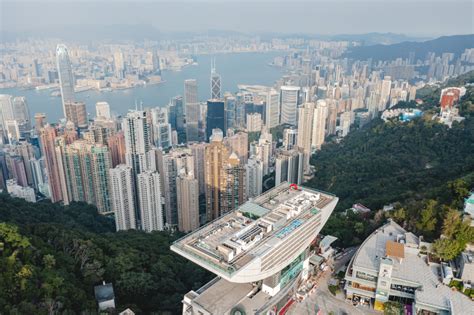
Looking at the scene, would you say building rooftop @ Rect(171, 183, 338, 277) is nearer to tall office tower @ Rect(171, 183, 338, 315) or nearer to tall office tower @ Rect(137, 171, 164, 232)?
tall office tower @ Rect(171, 183, 338, 315)

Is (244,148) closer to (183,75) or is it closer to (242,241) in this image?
(242,241)

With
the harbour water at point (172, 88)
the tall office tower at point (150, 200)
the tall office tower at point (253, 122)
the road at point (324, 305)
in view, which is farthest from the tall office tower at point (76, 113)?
the road at point (324, 305)

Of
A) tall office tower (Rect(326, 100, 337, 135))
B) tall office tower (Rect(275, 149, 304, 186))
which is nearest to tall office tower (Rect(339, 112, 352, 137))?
tall office tower (Rect(326, 100, 337, 135))

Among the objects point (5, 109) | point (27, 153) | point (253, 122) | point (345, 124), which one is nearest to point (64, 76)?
point (5, 109)

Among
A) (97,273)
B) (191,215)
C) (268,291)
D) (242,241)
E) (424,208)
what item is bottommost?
(191,215)

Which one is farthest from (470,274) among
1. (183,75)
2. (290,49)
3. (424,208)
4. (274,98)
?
(290,49)

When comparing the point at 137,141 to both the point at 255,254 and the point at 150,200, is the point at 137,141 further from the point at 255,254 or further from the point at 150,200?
the point at 255,254
